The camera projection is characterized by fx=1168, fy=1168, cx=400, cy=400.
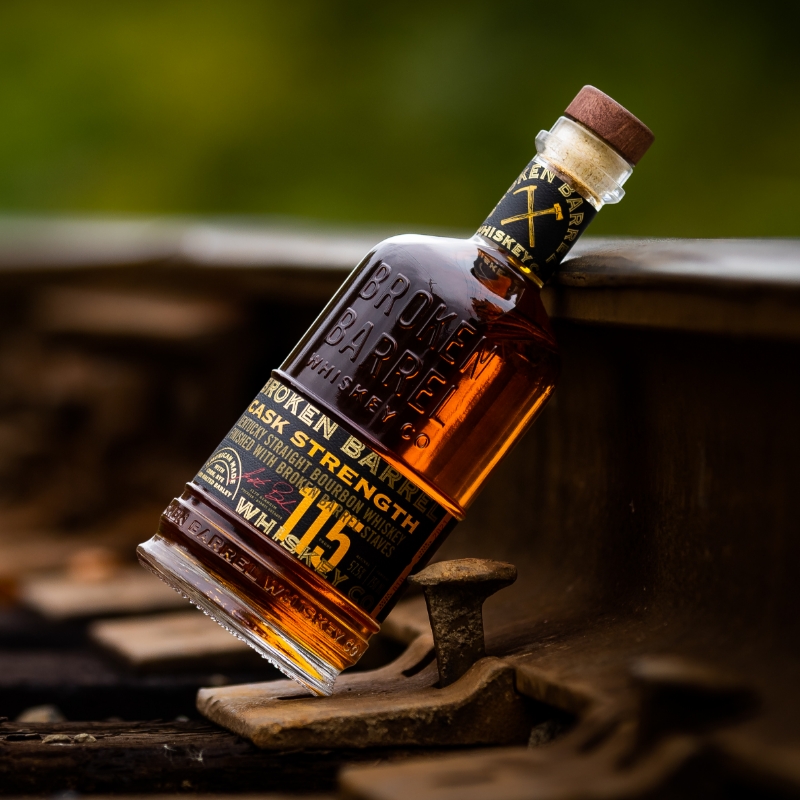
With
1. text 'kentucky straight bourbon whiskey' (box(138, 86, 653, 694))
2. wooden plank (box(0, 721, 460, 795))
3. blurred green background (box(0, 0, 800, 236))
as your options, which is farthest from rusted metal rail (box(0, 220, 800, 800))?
blurred green background (box(0, 0, 800, 236))

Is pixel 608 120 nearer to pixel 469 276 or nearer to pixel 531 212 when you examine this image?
pixel 531 212

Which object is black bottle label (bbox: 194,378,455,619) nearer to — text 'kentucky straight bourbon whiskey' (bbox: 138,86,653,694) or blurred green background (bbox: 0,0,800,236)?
text 'kentucky straight bourbon whiskey' (bbox: 138,86,653,694)

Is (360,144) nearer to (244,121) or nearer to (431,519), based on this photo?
(244,121)

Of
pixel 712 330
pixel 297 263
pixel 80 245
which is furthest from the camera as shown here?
pixel 80 245

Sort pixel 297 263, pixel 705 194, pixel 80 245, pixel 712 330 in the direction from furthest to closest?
pixel 705 194
pixel 80 245
pixel 297 263
pixel 712 330

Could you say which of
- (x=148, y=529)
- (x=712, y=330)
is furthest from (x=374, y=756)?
(x=148, y=529)

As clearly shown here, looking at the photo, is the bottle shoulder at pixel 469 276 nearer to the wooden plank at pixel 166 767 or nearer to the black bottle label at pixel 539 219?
the black bottle label at pixel 539 219
